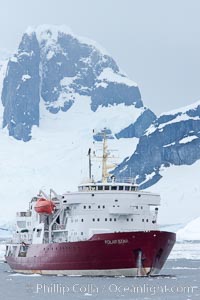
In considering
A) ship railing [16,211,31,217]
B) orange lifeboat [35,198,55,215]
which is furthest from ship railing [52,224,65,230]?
ship railing [16,211,31,217]

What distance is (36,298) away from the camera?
5125 cm

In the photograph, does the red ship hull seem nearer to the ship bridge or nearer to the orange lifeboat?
the orange lifeboat

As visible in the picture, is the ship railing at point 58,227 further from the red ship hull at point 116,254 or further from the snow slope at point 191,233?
the snow slope at point 191,233

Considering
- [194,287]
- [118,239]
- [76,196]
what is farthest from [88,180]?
[194,287]

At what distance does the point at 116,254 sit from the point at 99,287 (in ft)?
19.2

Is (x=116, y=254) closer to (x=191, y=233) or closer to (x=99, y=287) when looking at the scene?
(x=99, y=287)

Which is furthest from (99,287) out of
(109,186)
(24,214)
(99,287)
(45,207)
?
(24,214)

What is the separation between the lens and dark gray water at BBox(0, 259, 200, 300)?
5197 cm

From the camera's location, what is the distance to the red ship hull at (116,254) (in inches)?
2402

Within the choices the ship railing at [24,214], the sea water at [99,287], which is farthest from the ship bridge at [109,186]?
the ship railing at [24,214]

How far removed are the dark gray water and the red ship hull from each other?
3.01 ft

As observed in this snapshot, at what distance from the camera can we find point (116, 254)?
61.2 m

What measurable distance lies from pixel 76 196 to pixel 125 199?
10.8ft

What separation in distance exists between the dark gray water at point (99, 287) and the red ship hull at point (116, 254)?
0.92m
